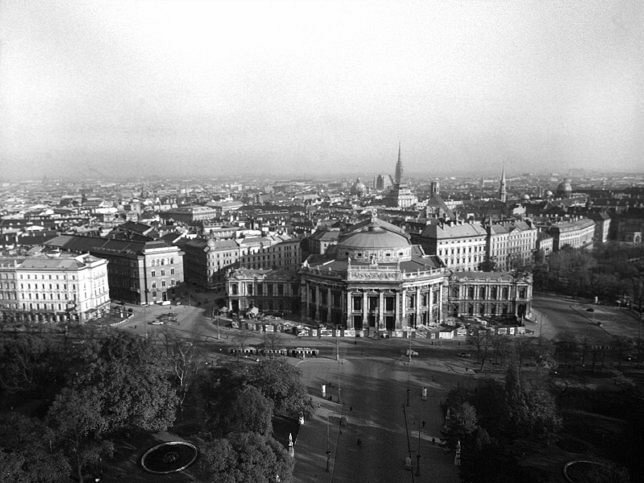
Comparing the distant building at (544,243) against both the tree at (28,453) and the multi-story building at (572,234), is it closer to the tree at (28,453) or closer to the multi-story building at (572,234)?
the multi-story building at (572,234)

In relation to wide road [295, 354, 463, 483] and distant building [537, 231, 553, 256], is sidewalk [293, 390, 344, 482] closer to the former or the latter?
wide road [295, 354, 463, 483]

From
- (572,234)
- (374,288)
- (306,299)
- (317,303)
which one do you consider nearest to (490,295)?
(374,288)

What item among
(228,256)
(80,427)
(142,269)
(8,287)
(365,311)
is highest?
(228,256)

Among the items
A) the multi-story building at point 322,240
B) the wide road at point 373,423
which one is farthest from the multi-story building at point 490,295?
the multi-story building at point 322,240

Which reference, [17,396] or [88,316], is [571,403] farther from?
[88,316]

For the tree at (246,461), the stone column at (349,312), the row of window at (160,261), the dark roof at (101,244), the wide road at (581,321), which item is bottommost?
the wide road at (581,321)

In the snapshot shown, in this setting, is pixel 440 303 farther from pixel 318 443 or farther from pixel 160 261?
pixel 160 261

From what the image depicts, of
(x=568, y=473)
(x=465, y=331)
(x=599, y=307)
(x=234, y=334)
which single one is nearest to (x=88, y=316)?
(x=234, y=334)
